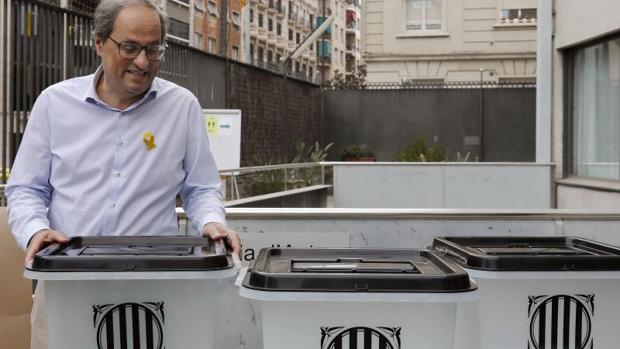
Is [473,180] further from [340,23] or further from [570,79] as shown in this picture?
[340,23]

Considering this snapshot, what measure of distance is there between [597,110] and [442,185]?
7.55ft

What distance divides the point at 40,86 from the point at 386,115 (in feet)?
49.0

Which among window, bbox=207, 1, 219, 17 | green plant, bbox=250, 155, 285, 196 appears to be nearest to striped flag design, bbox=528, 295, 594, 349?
green plant, bbox=250, 155, 285, 196

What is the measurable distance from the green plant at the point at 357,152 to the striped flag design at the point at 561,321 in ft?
60.7

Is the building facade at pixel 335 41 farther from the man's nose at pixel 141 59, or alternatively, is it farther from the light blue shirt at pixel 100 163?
the man's nose at pixel 141 59

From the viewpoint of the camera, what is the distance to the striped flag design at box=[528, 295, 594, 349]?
2.24 m

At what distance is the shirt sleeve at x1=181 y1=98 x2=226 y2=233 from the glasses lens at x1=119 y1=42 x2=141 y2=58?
287 millimetres

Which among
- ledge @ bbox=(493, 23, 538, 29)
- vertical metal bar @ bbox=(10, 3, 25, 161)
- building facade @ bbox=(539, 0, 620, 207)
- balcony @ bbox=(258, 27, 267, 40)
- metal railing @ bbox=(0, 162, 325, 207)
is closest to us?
vertical metal bar @ bbox=(10, 3, 25, 161)

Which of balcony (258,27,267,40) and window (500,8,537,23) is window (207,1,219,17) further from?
balcony (258,27,267,40)

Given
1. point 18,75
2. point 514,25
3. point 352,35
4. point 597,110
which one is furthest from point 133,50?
point 352,35

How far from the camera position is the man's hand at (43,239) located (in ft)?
6.87

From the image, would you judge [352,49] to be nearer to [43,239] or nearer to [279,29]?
[279,29]

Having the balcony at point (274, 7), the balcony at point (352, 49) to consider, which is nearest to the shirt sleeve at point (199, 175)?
the balcony at point (274, 7)

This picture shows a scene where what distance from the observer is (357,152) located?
68.5ft
